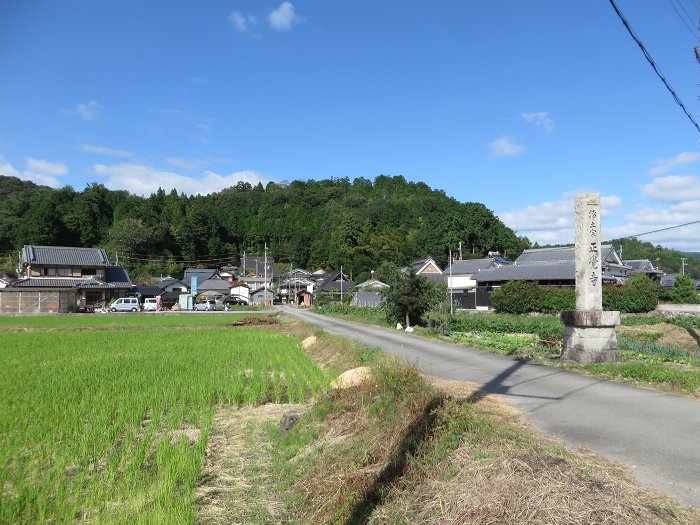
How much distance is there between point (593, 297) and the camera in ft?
34.1

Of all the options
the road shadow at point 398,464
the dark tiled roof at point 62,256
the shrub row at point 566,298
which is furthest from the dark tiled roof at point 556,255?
the dark tiled roof at point 62,256

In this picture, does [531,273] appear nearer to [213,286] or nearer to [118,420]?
[118,420]

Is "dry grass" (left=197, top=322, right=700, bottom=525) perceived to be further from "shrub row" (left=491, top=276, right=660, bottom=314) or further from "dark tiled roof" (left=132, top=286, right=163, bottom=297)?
"dark tiled roof" (left=132, top=286, right=163, bottom=297)

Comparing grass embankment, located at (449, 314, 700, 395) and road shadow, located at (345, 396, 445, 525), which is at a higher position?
road shadow, located at (345, 396, 445, 525)

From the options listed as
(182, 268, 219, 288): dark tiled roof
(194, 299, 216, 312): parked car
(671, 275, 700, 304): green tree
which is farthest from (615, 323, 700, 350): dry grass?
(182, 268, 219, 288): dark tiled roof

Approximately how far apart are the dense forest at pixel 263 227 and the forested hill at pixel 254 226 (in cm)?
19

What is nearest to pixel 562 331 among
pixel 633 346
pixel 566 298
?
pixel 633 346

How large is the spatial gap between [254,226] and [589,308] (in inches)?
4035

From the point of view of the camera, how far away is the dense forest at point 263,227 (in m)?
77.9

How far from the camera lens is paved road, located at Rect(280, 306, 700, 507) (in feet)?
14.3

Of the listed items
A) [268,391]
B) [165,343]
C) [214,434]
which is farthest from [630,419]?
[165,343]

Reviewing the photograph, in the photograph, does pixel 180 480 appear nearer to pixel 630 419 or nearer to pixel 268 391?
pixel 268 391

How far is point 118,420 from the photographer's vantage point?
23.2 feet

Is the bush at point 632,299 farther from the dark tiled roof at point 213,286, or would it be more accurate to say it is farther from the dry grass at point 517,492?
the dark tiled roof at point 213,286
